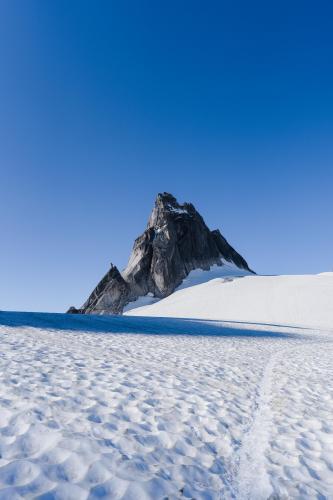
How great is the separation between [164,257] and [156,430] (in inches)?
3018

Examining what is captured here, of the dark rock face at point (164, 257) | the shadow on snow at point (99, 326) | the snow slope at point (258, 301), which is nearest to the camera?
the shadow on snow at point (99, 326)

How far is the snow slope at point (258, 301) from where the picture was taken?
4781 centimetres

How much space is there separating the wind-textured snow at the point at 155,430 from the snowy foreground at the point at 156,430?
0.02 metres

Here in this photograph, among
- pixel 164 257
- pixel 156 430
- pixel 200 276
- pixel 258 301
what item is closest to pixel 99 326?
pixel 156 430

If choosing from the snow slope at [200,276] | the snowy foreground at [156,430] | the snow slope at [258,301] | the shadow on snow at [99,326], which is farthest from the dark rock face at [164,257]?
the snowy foreground at [156,430]

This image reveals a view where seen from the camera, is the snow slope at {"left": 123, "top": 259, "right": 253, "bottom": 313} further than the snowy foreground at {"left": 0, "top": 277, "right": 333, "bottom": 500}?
Yes

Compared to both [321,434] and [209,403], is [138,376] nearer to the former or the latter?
[209,403]

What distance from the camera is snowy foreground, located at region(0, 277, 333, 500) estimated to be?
169 inches

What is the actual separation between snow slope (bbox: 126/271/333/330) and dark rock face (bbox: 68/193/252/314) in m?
7.86

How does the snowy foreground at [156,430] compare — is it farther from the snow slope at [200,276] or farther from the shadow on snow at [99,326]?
the snow slope at [200,276]

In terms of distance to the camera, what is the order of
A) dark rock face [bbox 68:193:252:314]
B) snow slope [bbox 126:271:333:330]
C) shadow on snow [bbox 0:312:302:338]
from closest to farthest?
shadow on snow [bbox 0:312:302:338], snow slope [bbox 126:271:333:330], dark rock face [bbox 68:193:252:314]

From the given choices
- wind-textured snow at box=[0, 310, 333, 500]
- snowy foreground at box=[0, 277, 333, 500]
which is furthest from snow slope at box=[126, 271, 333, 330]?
wind-textured snow at box=[0, 310, 333, 500]

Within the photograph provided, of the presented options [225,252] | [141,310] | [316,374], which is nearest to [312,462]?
[316,374]

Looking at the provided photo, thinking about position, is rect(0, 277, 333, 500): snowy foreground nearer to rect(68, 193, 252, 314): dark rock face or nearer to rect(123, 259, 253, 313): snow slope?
rect(123, 259, 253, 313): snow slope
